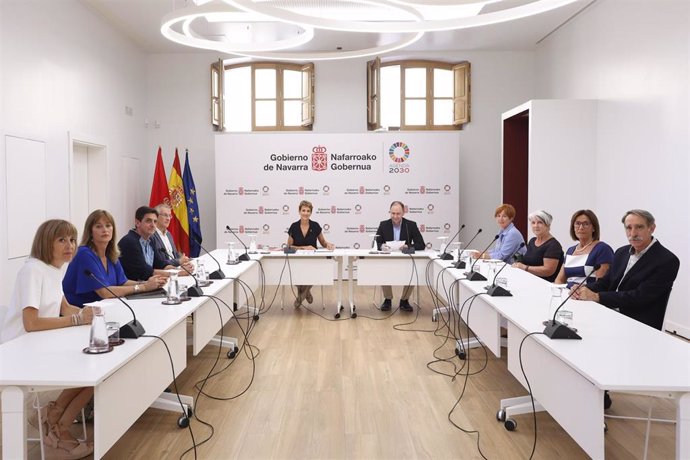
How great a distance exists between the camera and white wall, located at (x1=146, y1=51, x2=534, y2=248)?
8.98 meters

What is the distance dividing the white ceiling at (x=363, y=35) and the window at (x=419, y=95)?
1.05 feet

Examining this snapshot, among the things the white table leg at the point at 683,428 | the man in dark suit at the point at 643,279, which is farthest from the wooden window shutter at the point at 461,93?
the white table leg at the point at 683,428

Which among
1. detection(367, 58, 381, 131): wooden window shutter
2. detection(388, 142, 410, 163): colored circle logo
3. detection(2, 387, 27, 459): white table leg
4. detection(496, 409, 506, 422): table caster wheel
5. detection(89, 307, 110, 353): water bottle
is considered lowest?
detection(496, 409, 506, 422): table caster wheel

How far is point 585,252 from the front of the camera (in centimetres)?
407

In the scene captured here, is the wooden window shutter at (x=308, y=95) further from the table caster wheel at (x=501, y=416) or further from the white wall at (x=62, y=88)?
the table caster wheel at (x=501, y=416)

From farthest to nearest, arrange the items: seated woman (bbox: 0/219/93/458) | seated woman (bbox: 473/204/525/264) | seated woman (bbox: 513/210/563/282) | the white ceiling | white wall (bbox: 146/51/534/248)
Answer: white wall (bbox: 146/51/534/248), the white ceiling, seated woman (bbox: 473/204/525/264), seated woman (bbox: 513/210/563/282), seated woman (bbox: 0/219/93/458)

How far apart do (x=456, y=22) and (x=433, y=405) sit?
9.46ft

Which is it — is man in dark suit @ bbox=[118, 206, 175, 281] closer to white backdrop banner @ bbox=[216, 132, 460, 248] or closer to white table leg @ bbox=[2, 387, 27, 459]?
white table leg @ bbox=[2, 387, 27, 459]

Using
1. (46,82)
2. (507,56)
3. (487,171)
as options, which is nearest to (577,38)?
(507,56)

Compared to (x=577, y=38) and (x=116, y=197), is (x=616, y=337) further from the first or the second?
(x=116, y=197)

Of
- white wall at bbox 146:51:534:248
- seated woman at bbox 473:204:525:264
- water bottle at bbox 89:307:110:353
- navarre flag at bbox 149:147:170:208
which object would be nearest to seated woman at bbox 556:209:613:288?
seated woman at bbox 473:204:525:264

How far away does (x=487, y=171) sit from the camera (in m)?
9.09

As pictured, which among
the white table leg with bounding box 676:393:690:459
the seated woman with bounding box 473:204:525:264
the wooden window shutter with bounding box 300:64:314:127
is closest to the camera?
the white table leg with bounding box 676:393:690:459

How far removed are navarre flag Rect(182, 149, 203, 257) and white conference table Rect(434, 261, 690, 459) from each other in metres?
6.15
